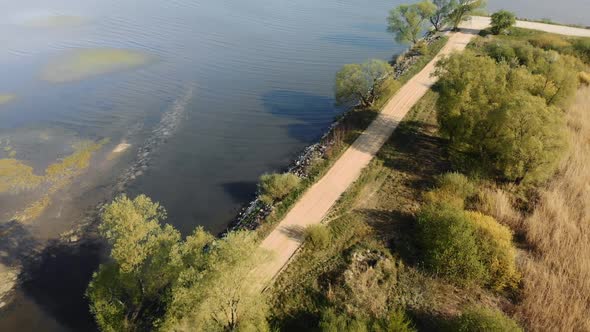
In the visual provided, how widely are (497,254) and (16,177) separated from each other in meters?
46.7

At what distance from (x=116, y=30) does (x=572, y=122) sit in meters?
83.1

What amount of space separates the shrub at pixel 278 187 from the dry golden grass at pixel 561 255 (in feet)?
63.0

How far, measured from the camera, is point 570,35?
6956 centimetres

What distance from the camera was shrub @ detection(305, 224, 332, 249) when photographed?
27469mm

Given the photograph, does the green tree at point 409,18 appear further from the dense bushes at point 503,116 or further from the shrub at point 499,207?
the shrub at point 499,207

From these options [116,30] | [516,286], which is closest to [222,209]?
[516,286]

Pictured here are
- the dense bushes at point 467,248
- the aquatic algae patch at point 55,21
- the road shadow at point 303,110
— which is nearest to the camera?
the dense bushes at point 467,248

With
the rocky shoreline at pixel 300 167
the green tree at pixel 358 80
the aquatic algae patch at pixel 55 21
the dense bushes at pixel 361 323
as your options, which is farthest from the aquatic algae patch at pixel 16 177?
the aquatic algae patch at pixel 55 21

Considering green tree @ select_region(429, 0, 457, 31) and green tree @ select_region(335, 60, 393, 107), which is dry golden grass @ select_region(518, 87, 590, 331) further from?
green tree @ select_region(429, 0, 457, 31)

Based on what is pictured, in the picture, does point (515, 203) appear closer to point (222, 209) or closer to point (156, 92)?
point (222, 209)

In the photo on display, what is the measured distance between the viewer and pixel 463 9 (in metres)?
71.3

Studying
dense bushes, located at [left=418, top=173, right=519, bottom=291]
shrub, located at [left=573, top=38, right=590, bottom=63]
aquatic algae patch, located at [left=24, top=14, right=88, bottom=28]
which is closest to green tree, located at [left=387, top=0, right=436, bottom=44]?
shrub, located at [left=573, top=38, right=590, bottom=63]

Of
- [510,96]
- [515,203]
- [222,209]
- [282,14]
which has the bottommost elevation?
[222,209]

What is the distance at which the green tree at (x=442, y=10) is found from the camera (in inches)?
2741
